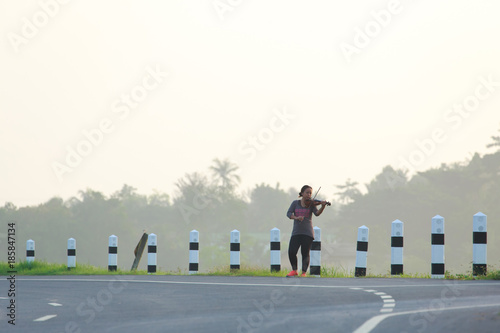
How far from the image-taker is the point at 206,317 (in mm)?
8805

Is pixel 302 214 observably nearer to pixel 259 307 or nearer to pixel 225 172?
pixel 259 307

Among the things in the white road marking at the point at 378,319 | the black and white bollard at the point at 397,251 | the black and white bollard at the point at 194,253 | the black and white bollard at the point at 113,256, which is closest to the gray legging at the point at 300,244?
the black and white bollard at the point at 397,251

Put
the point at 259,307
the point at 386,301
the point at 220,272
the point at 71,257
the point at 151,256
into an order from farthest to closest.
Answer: the point at 71,257
the point at 151,256
the point at 220,272
the point at 386,301
the point at 259,307

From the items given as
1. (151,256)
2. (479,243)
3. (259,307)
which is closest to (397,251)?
(479,243)

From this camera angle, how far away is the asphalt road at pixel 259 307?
7887mm

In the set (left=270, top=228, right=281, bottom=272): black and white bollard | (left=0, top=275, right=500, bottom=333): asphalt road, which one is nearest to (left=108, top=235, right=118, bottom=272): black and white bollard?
(left=270, top=228, right=281, bottom=272): black and white bollard

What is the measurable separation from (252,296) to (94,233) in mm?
100289

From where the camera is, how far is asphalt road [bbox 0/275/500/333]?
7.89 m

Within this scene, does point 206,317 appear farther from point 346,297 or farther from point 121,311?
point 346,297

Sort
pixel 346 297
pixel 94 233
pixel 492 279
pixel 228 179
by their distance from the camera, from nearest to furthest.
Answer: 1. pixel 346 297
2. pixel 492 279
3. pixel 94 233
4. pixel 228 179

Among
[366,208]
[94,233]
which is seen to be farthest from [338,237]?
[94,233]

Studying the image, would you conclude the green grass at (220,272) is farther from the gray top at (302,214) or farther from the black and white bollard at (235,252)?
the gray top at (302,214)

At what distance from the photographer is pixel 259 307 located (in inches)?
377

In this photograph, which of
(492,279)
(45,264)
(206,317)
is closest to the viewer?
(206,317)
